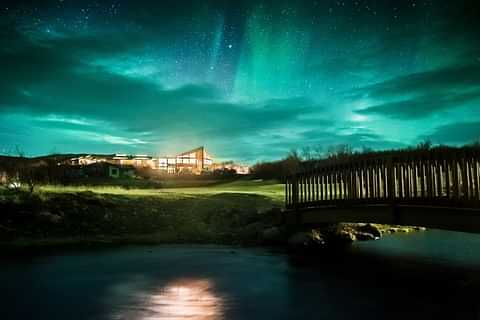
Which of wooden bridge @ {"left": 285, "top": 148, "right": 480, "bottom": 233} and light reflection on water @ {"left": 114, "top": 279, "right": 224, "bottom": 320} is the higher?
wooden bridge @ {"left": 285, "top": 148, "right": 480, "bottom": 233}

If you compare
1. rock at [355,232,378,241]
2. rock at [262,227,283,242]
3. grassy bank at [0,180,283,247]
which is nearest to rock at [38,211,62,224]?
grassy bank at [0,180,283,247]

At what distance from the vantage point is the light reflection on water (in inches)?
290

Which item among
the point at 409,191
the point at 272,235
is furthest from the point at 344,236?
the point at 409,191

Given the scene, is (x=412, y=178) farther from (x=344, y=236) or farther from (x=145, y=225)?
(x=145, y=225)

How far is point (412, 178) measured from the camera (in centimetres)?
1159

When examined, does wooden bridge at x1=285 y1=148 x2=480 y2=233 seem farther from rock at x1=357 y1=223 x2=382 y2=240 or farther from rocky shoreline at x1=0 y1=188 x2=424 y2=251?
rock at x1=357 y1=223 x2=382 y2=240

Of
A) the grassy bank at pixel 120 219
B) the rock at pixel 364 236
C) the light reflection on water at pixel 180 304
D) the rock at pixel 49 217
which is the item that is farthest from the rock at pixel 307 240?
the rock at pixel 49 217

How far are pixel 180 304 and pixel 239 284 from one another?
2.11 m

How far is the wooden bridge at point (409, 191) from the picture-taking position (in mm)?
9672

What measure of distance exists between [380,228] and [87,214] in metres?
12.8

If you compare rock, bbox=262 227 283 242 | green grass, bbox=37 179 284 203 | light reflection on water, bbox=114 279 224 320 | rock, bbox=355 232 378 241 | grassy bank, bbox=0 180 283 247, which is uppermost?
green grass, bbox=37 179 284 203

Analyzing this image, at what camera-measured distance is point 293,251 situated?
1418 cm

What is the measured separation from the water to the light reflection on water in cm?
2

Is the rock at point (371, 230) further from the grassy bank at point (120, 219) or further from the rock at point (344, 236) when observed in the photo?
the grassy bank at point (120, 219)
